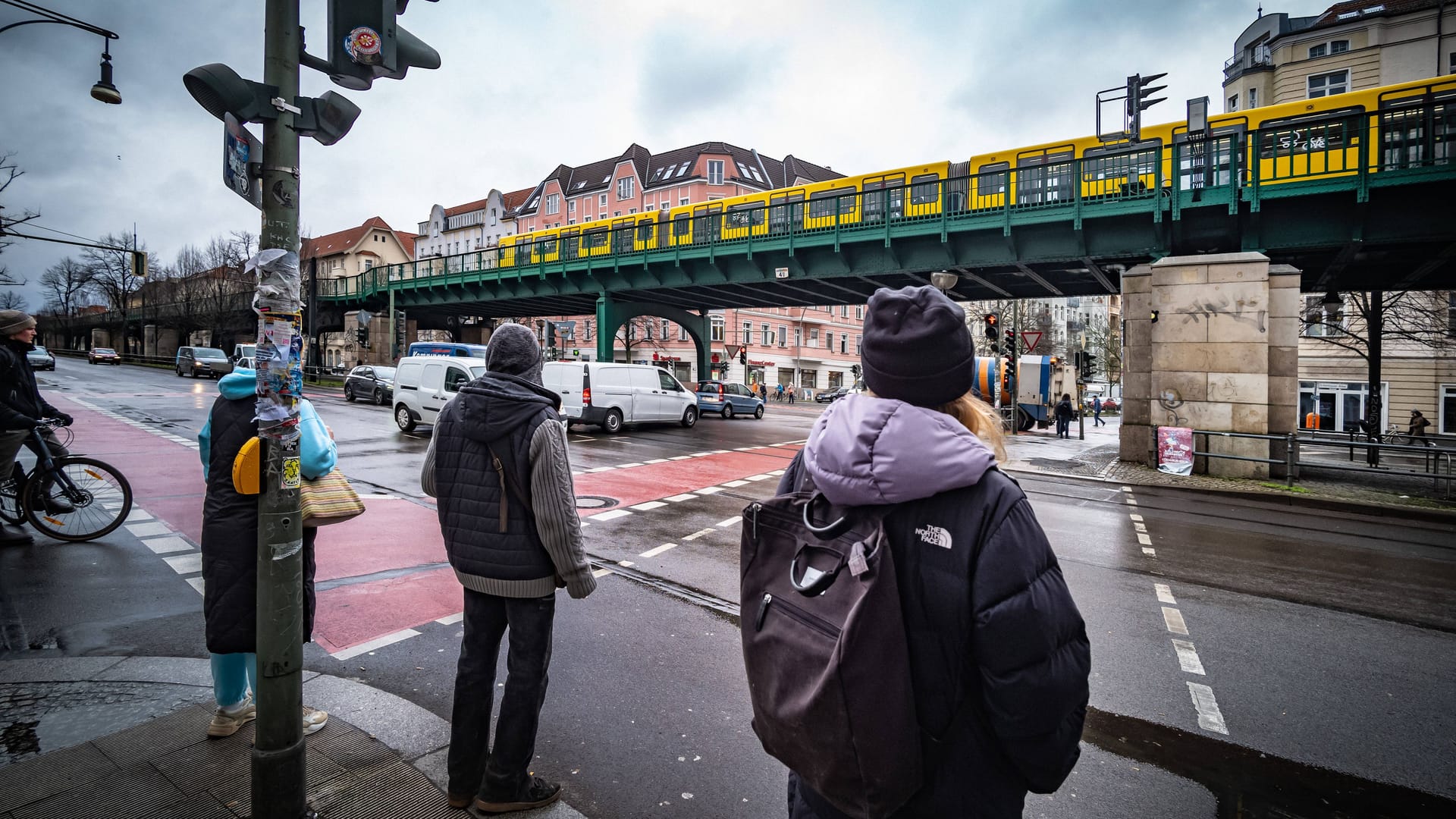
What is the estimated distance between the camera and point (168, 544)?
6621 millimetres

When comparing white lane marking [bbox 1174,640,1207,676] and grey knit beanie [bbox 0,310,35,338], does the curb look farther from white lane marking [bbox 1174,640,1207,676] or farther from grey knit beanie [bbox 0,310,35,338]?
grey knit beanie [bbox 0,310,35,338]

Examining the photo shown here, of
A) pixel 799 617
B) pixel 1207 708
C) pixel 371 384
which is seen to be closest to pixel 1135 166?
pixel 1207 708

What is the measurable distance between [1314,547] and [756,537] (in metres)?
9.53

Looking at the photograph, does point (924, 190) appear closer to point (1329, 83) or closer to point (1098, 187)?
point (1098, 187)

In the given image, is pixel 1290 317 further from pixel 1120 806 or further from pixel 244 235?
pixel 244 235

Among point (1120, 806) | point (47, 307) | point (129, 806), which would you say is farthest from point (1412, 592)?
point (47, 307)

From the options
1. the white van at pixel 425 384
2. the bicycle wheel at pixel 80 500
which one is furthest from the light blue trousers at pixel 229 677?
the white van at pixel 425 384

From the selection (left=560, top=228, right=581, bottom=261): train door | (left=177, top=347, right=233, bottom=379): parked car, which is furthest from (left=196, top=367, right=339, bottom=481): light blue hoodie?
(left=177, top=347, right=233, bottom=379): parked car

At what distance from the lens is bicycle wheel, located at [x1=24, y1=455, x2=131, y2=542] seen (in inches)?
254

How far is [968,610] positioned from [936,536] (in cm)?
16

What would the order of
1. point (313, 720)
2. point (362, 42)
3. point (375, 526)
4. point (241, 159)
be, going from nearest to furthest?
1. point (241, 159)
2. point (362, 42)
3. point (313, 720)
4. point (375, 526)

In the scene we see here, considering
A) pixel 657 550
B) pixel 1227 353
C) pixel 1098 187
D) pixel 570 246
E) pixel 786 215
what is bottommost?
pixel 657 550

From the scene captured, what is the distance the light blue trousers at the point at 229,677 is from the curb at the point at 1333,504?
1389cm

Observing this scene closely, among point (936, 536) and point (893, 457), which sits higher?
point (893, 457)
